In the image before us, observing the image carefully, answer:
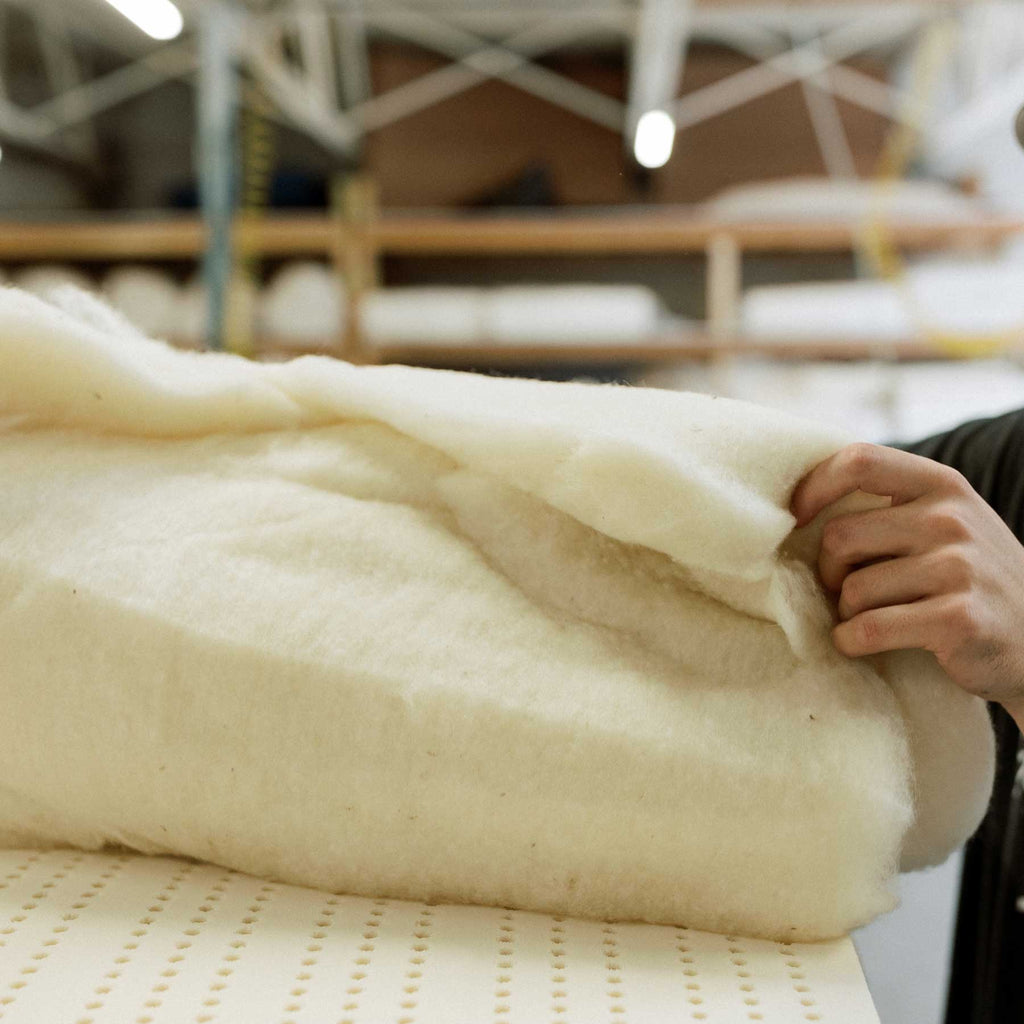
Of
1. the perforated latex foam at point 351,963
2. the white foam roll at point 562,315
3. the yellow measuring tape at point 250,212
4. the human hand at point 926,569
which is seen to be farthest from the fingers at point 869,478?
the white foam roll at point 562,315

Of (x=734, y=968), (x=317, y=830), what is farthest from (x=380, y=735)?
(x=734, y=968)

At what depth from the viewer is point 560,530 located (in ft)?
1.25

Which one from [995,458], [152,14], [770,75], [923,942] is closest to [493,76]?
[770,75]

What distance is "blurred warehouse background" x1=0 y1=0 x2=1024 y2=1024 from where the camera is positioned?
207cm

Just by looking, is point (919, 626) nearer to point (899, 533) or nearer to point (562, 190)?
point (899, 533)

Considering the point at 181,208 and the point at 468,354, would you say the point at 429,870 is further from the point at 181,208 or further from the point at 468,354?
the point at 181,208

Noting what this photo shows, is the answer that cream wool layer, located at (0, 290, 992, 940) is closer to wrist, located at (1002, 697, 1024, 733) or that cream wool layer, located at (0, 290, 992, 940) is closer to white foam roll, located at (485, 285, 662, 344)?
wrist, located at (1002, 697, 1024, 733)

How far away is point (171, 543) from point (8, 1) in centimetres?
262

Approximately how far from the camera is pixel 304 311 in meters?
2.19

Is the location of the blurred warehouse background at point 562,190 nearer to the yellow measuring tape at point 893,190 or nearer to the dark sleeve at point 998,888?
the yellow measuring tape at point 893,190

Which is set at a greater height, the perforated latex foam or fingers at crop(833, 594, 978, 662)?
fingers at crop(833, 594, 978, 662)

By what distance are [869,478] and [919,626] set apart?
0.19 ft

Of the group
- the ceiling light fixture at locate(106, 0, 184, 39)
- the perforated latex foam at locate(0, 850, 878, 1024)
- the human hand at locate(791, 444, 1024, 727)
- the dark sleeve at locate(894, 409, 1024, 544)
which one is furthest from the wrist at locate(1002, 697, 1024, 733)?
the ceiling light fixture at locate(106, 0, 184, 39)

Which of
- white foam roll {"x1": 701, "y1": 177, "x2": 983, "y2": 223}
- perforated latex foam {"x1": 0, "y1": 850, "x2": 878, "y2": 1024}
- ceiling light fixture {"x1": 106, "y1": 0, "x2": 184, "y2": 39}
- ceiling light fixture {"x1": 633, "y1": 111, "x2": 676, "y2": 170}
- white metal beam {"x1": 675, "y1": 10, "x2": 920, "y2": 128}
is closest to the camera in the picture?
perforated latex foam {"x1": 0, "y1": 850, "x2": 878, "y2": 1024}
